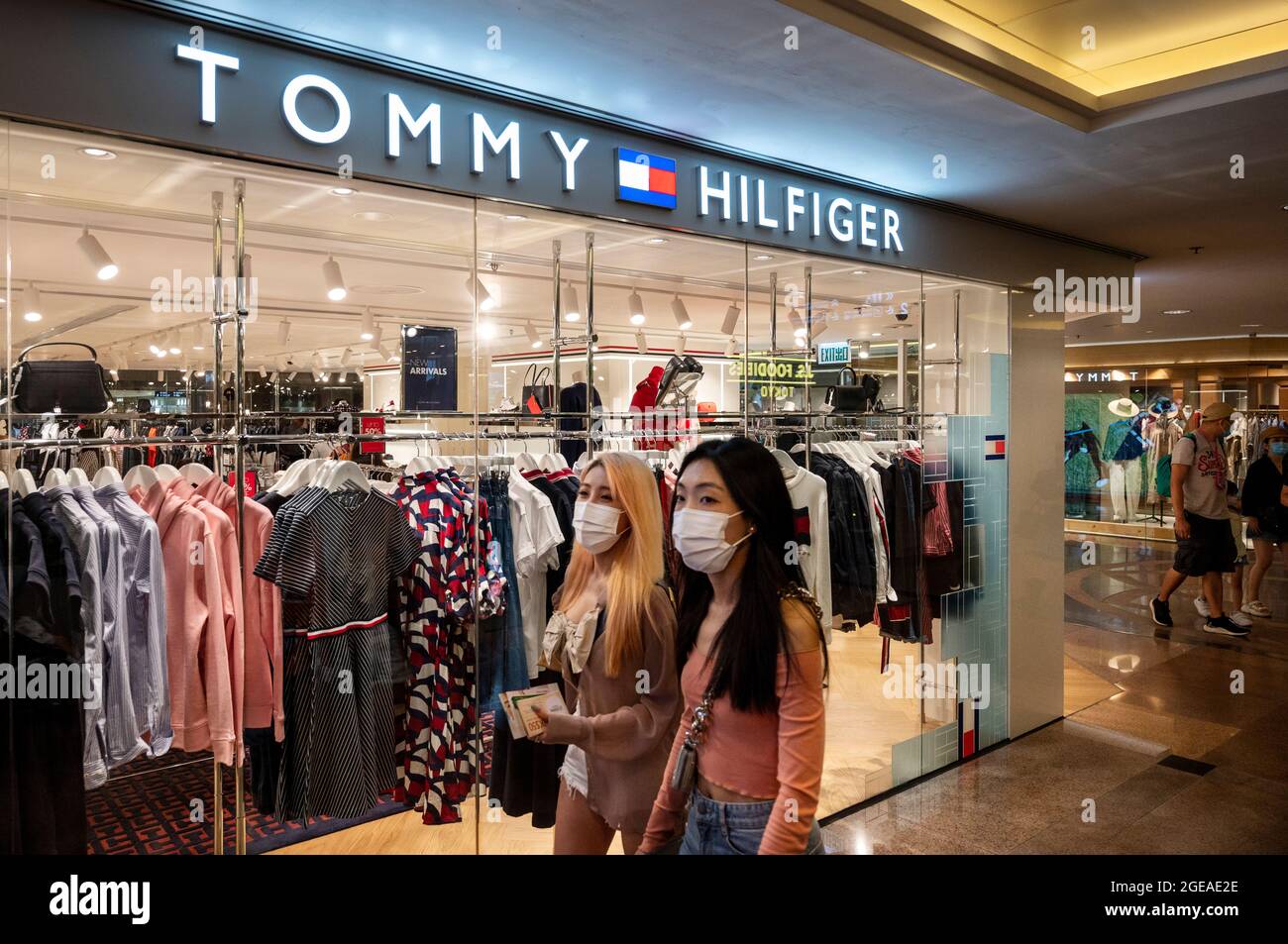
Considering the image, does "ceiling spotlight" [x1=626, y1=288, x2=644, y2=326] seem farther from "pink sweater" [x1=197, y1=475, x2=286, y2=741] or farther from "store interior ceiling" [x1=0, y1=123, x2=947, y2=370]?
"pink sweater" [x1=197, y1=475, x2=286, y2=741]

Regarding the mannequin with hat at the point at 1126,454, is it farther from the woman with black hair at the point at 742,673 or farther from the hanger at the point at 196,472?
the hanger at the point at 196,472

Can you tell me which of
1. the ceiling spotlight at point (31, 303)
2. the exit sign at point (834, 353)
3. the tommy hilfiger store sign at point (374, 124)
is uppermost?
the tommy hilfiger store sign at point (374, 124)

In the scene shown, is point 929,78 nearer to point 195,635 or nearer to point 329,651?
point 329,651

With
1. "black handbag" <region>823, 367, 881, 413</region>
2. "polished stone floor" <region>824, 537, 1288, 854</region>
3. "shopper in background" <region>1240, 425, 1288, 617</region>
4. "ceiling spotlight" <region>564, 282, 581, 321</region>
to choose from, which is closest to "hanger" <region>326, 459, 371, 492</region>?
"ceiling spotlight" <region>564, 282, 581, 321</region>

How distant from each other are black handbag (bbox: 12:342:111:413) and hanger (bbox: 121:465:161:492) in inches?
7.9

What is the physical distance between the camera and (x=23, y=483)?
88.5 inches

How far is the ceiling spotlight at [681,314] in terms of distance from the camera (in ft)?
12.1

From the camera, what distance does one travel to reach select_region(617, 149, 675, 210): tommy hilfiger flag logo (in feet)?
10.5

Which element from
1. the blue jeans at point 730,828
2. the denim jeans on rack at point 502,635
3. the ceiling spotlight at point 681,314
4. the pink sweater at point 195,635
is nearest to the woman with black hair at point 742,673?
the blue jeans at point 730,828

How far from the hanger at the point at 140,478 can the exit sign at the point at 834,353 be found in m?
2.73

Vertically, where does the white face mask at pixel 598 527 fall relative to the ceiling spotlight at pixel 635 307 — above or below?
below

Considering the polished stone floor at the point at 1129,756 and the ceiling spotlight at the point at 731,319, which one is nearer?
the ceiling spotlight at the point at 731,319
